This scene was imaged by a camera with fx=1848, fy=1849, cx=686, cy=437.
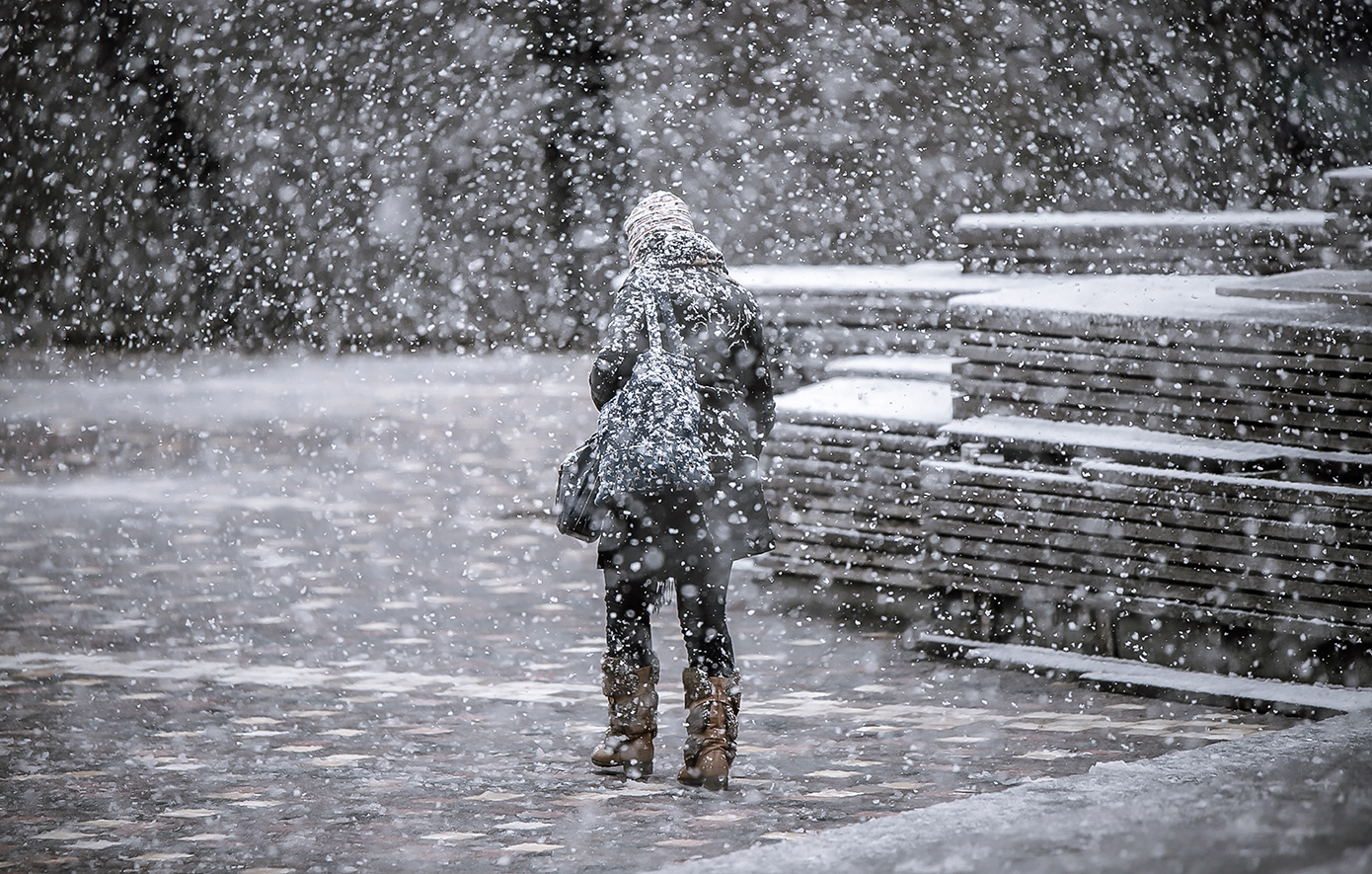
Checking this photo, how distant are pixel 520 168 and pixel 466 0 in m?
2.08

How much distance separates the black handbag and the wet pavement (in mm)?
782

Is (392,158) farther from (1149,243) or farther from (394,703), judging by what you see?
(394,703)

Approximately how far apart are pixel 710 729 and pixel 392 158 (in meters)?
17.3

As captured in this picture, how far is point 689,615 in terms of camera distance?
5.83m

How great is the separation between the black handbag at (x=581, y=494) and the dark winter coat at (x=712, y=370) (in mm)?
75

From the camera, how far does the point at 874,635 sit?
813 cm

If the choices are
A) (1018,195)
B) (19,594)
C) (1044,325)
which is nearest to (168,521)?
(19,594)

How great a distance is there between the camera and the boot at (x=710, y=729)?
18.5 feet

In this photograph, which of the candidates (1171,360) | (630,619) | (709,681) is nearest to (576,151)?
(1171,360)

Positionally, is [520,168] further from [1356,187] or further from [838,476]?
[1356,187]

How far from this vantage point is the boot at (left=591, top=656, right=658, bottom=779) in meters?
5.85

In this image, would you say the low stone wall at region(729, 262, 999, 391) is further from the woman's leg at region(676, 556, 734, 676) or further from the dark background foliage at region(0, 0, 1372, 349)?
the dark background foliage at region(0, 0, 1372, 349)

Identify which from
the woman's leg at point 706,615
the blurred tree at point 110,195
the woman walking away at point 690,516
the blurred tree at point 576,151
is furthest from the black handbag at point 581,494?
the blurred tree at point 110,195

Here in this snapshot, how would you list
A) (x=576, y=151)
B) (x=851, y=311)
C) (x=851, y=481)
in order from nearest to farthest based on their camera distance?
(x=851, y=481) < (x=851, y=311) < (x=576, y=151)
